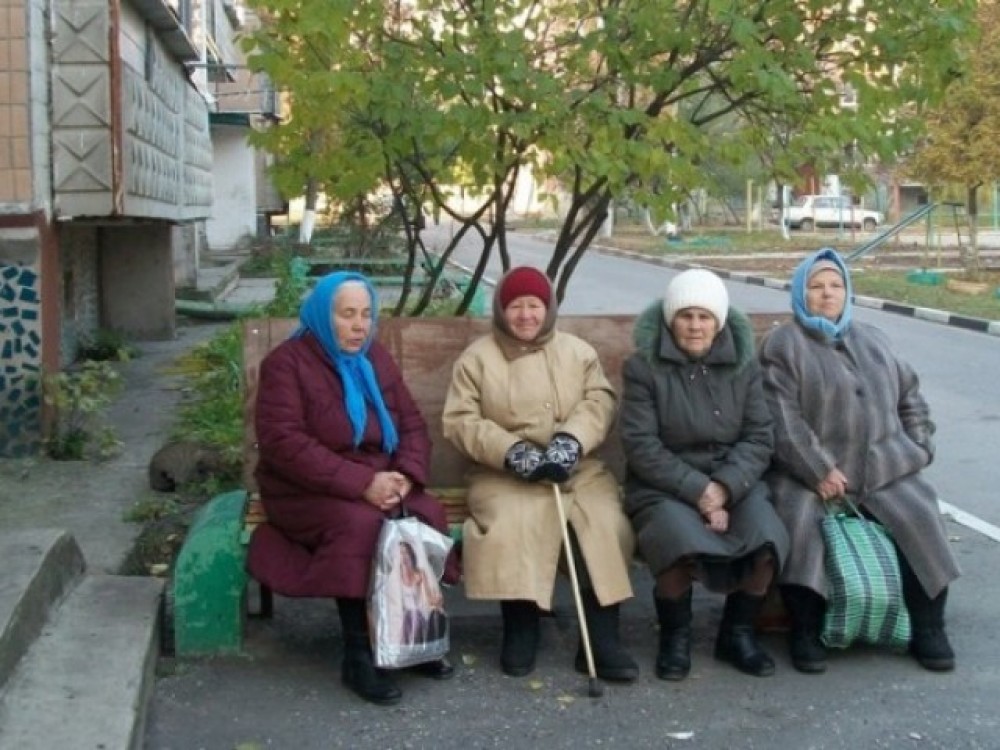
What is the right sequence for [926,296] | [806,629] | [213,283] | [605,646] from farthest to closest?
[926,296] < [213,283] < [806,629] < [605,646]

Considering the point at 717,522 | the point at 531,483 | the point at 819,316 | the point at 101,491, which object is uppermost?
the point at 819,316

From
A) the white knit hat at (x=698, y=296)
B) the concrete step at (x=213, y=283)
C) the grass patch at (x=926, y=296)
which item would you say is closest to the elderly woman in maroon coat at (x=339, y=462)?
the white knit hat at (x=698, y=296)

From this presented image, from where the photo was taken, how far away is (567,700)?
462cm

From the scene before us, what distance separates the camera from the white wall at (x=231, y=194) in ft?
103

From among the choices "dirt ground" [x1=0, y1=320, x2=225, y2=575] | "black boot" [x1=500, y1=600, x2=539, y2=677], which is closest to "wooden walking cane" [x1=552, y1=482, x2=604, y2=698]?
"black boot" [x1=500, y1=600, x2=539, y2=677]

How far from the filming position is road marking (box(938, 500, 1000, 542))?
22.6ft

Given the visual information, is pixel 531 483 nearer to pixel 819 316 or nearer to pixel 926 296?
pixel 819 316

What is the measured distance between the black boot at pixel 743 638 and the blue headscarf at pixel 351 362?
1.27 meters

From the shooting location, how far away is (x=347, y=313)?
481 centimetres

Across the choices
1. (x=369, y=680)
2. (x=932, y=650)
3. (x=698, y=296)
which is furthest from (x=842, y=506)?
(x=369, y=680)

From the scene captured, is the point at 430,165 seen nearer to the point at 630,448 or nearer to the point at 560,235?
the point at 560,235

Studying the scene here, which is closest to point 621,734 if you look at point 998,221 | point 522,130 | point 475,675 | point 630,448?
point 475,675

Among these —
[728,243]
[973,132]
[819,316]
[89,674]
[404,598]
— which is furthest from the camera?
[728,243]

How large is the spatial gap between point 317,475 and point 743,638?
154cm
